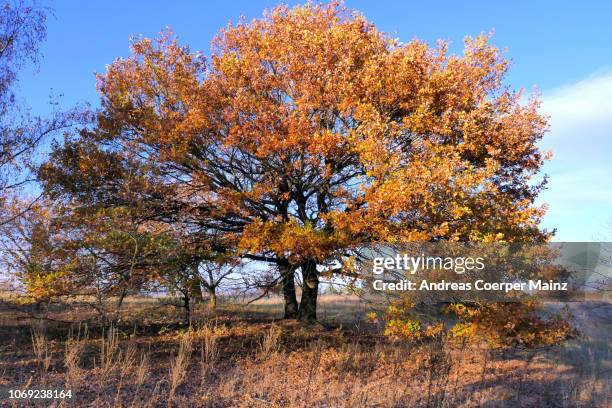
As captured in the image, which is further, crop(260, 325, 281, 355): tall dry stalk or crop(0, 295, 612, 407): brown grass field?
crop(260, 325, 281, 355): tall dry stalk

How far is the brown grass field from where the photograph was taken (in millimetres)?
8219

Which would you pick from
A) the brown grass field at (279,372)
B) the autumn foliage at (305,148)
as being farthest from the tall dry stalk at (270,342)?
the autumn foliage at (305,148)

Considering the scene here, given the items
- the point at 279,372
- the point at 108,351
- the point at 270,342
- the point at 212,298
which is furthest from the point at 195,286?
the point at 108,351

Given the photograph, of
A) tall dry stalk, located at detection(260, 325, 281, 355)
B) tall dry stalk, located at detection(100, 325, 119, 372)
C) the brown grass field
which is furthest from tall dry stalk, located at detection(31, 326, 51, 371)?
tall dry stalk, located at detection(260, 325, 281, 355)

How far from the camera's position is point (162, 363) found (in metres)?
11.1

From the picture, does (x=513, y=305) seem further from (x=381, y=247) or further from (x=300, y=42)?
(x=300, y=42)

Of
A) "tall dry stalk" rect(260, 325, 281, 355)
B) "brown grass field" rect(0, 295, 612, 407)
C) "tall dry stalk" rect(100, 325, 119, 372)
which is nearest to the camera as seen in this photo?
"brown grass field" rect(0, 295, 612, 407)

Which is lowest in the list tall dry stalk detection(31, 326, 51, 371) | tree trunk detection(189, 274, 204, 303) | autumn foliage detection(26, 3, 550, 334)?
tall dry stalk detection(31, 326, 51, 371)

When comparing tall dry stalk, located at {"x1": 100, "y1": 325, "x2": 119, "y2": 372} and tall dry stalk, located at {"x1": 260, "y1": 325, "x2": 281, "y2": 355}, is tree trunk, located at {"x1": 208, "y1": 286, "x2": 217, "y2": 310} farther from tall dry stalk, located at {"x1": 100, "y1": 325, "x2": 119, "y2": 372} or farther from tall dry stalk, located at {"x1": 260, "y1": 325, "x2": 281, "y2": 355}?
tall dry stalk, located at {"x1": 100, "y1": 325, "x2": 119, "y2": 372}

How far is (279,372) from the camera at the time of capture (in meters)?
10.6

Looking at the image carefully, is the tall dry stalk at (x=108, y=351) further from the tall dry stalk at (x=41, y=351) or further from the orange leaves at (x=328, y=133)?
the orange leaves at (x=328, y=133)

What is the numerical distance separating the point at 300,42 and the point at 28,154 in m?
7.72

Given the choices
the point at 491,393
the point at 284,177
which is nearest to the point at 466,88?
the point at 284,177

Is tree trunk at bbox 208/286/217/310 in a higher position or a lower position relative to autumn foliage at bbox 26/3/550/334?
lower
